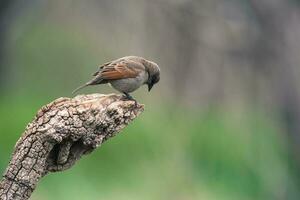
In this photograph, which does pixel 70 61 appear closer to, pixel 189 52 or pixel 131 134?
pixel 189 52

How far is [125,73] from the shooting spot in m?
7.76

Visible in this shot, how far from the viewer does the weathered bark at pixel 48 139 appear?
20.2 feet

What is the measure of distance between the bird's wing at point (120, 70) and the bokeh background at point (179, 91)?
16.3 feet

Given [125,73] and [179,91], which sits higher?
[125,73]

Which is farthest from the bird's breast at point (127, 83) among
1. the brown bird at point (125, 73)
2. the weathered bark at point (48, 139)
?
the weathered bark at point (48, 139)

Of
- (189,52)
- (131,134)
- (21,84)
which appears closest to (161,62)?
(189,52)

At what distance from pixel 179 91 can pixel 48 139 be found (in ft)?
42.7

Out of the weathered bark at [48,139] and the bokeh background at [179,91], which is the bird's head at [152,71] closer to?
the weathered bark at [48,139]

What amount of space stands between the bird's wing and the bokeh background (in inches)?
196

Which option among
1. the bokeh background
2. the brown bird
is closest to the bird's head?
the brown bird

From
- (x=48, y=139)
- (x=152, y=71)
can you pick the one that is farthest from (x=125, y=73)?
(x=48, y=139)

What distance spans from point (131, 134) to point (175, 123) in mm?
1969

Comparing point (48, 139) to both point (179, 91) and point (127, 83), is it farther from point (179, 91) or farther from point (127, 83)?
point (179, 91)

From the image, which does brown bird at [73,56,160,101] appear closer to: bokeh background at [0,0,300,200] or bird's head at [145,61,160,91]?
bird's head at [145,61,160,91]
